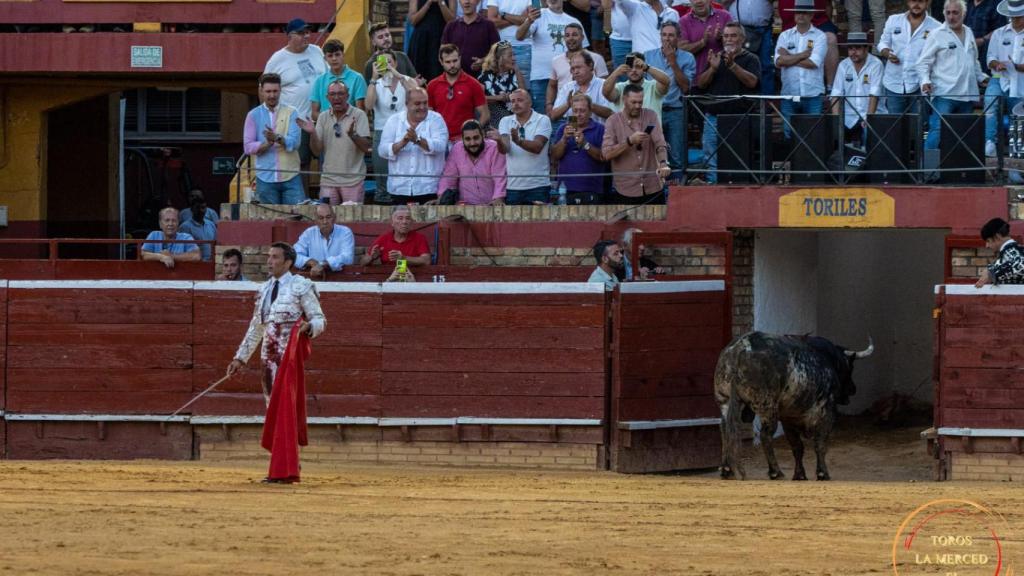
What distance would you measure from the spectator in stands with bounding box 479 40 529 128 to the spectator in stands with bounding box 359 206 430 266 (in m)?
1.56

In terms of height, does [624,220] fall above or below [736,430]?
above

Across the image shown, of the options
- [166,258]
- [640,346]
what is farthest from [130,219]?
[640,346]

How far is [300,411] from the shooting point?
44.6 ft

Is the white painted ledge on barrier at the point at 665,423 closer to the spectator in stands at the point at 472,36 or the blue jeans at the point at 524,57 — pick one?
the blue jeans at the point at 524,57

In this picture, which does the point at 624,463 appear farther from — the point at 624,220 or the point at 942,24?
the point at 942,24

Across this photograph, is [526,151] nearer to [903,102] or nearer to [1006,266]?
A: [903,102]

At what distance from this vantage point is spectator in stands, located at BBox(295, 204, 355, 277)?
54.8ft

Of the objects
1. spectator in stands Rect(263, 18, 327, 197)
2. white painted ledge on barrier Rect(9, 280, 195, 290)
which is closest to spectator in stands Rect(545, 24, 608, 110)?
spectator in stands Rect(263, 18, 327, 197)

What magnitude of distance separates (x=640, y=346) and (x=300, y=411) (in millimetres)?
3417

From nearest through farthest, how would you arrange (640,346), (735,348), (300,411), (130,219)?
1. (300,411)
2. (735,348)
3. (640,346)
4. (130,219)

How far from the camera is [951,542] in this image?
1122 centimetres

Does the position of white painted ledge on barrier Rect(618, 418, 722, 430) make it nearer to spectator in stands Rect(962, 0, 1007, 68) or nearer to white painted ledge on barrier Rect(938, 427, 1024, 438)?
white painted ledge on barrier Rect(938, 427, 1024, 438)

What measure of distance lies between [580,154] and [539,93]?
134 cm

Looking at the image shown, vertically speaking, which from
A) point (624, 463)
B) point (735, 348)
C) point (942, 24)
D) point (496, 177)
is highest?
point (942, 24)
